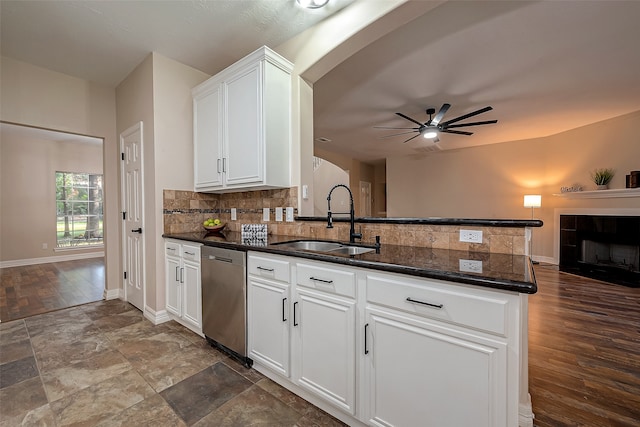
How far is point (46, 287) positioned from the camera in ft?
12.4

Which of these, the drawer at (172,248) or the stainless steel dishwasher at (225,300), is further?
the drawer at (172,248)

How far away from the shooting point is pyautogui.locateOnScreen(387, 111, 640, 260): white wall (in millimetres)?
4559

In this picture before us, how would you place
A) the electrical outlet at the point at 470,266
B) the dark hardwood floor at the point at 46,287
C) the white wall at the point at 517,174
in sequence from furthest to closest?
the white wall at the point at 517,174 < the dark hardwood floor at the point at 46,287 < the electrical outlet at the point at 470,266

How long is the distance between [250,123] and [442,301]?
1.98 metres

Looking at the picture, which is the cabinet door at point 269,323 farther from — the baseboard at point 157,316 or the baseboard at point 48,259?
the baseboard at point 48,259

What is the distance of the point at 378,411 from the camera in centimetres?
126

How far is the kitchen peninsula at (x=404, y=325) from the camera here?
98 cm

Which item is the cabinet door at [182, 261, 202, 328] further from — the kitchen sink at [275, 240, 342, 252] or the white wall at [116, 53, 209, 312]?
the kitchen sink at [275, 240, 342, 252]

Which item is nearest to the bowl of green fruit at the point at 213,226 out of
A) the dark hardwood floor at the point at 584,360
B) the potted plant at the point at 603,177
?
the dark hardwood floor at the point at 584,360

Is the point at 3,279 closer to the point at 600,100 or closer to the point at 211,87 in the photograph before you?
the point at 211,87

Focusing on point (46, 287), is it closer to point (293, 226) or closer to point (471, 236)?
point (293, 226)

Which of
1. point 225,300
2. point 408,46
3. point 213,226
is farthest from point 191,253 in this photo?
point 408,46

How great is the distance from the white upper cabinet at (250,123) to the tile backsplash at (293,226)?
1.14 ft

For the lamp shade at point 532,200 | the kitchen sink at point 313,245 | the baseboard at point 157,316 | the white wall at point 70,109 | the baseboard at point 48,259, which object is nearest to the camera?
the kitchen sink at point 313,245
